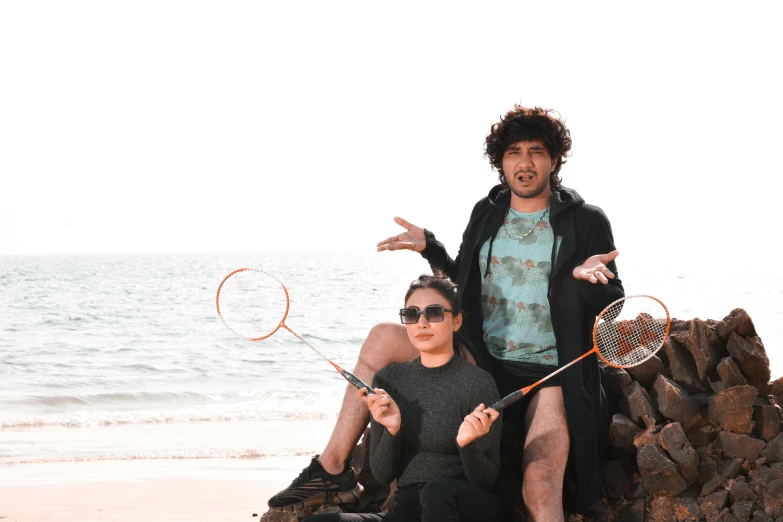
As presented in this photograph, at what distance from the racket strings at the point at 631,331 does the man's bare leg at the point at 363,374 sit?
841mm

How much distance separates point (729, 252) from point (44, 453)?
5126 cm

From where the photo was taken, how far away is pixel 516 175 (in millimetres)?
4062

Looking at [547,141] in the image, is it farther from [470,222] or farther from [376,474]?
[376,474]

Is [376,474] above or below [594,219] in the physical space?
below

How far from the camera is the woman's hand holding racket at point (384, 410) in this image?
11.1 feet

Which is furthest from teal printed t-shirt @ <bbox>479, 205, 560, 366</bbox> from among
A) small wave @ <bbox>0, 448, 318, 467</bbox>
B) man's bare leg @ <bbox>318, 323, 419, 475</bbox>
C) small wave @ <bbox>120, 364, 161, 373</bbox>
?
small wave @ <bbox>120, 364, 161, 373</bbox>

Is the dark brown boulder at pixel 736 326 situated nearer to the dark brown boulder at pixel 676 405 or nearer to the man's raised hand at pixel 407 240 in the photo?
the dark brown boulder at pixel 676 405

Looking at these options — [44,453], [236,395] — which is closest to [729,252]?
[236,395]

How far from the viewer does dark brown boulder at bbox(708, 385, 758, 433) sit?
13.0 feet

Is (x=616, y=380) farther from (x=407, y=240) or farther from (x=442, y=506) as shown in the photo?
(x=442, y=506)

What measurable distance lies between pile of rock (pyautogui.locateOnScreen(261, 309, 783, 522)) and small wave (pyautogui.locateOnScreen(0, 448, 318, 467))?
149 inches

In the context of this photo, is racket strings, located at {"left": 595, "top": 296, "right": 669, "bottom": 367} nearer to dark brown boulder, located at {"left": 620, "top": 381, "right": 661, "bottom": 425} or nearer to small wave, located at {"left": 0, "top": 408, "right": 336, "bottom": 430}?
dark brown boulder, located at {"left": 620, "top": 381, "right": 661, "bottom": 425}

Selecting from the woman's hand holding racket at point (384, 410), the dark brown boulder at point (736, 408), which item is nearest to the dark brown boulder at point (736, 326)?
the dark brown boulder at point (736, 408)

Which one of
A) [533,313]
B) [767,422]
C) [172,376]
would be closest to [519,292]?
[533,313]
